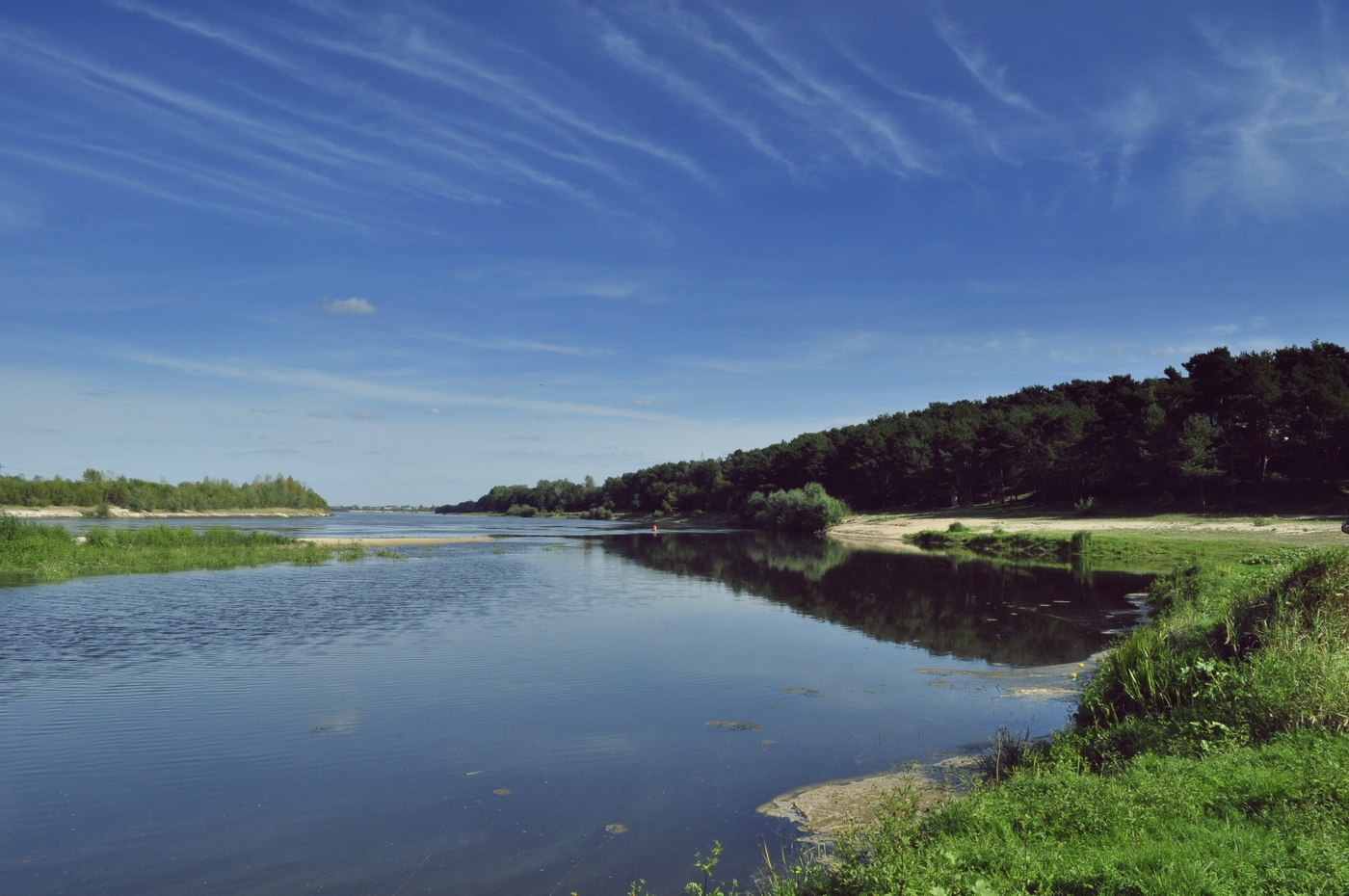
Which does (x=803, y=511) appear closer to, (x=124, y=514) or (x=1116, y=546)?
(x=1116, y=546)

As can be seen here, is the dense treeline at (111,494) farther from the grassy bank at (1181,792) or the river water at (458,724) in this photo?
the grassy bank at (1181,792)

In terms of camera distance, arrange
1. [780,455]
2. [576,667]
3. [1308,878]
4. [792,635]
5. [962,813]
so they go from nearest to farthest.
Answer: [1308,878] < [962,813] < [576,667] < [792,635] < [780,455]

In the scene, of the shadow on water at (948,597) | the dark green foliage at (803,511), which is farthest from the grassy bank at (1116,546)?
the dark green foliage at (803,511)

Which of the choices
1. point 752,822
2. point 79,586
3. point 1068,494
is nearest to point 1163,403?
point 1068,494

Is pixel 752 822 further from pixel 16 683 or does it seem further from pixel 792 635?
pixel 16 683

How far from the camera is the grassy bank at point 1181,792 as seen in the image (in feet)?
20.5

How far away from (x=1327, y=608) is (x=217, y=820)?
15.9m

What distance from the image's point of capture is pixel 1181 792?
7.68 metres

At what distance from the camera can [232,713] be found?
15.8 metres

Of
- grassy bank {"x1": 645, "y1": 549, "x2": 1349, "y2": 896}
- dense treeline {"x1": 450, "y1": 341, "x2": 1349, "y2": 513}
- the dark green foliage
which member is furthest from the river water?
the dark green foliage

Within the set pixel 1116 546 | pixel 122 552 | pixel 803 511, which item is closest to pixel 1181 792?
A: pixel 1116 546

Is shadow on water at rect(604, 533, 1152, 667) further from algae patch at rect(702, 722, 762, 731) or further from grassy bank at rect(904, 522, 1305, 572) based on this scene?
algae patch at rect(702, 722, 762, 731)

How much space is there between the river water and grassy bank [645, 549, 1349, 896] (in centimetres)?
250

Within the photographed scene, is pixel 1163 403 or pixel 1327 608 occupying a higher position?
pixel 1163 403
